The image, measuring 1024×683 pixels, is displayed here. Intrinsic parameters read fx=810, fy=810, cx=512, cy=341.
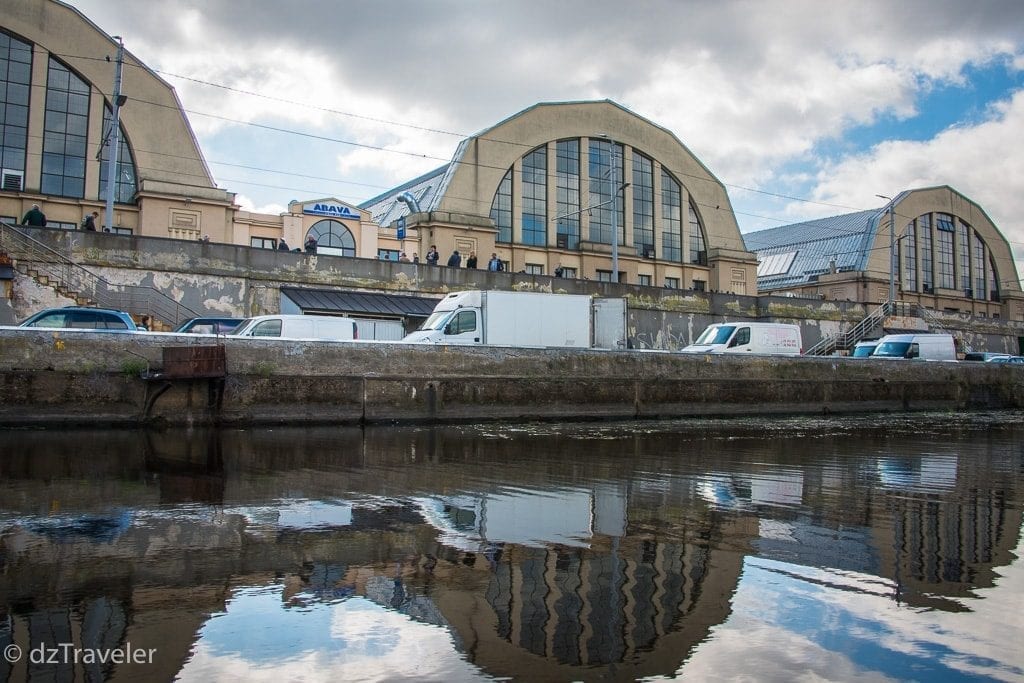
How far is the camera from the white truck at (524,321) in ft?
77.4

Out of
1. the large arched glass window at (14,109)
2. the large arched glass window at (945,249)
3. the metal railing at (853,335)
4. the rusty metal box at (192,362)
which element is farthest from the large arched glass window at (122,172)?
the large arched glass window at (945,249)

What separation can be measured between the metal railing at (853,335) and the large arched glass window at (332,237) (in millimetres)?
25827

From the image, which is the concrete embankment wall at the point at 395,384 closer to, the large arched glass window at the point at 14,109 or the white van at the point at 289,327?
the white van at the point at 289,327

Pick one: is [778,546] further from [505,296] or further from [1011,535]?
[505,296]

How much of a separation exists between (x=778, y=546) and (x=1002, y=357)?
40311mm

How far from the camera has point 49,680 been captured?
138 inches

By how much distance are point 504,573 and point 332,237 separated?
1554 inches

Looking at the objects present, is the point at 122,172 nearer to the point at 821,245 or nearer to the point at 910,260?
the point at 821,245

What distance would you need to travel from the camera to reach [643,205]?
50656 mm

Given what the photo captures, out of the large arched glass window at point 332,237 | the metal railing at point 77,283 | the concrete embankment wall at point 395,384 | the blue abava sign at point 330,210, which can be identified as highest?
the blue abava sign at point 330,210

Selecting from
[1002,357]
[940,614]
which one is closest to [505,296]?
[940,614]

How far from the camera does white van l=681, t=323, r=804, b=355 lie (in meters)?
28.0

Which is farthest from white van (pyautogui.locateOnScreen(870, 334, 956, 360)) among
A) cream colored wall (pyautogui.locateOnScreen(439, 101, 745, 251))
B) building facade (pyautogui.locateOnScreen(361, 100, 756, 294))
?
cream colored wall (pyautogui.locateOnScreen(439, 101, 745, 251))

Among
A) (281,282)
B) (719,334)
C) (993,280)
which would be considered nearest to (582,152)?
(719,334)
